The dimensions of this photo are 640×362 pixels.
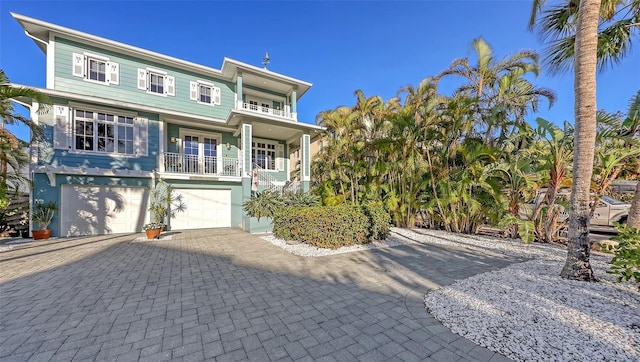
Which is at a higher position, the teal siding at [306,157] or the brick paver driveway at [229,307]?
the teal siding at [306,157]

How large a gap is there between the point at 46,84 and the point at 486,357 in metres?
16.7

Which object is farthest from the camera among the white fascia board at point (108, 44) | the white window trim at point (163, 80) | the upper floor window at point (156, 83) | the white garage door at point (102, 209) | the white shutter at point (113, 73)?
the upper floor window at point (156, 83)

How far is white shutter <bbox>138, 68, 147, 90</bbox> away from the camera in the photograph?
12.0 m

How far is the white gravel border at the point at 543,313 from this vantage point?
2496 millimetres

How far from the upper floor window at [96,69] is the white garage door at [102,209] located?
514 centimetres

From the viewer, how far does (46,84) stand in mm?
10219

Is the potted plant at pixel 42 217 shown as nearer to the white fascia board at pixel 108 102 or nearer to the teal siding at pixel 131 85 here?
the white fascia board at pixel 108 102

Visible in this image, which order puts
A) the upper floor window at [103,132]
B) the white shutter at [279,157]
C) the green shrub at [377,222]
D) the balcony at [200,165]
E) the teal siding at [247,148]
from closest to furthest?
the green shrub at [377,222], the upper floor window at [103,132], the teal siding at [247,148], the balcony at [200,165], the white shutter at [279,157]

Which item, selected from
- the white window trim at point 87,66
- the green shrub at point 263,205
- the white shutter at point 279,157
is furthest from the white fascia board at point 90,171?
the white shutter at point 279,157

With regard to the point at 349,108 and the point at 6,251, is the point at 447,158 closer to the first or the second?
the point at 349,108

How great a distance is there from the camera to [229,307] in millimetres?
3598

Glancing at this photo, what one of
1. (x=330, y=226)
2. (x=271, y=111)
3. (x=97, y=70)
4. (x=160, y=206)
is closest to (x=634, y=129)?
(x=330, y=226)

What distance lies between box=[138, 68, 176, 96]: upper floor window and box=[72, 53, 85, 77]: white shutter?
206 cm

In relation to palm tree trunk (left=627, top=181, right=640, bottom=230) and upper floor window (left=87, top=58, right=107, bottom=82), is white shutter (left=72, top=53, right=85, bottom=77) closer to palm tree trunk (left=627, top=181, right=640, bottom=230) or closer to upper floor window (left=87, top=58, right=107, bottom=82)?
upper floor window (left=87, top=58, right=107, bottom=82)
